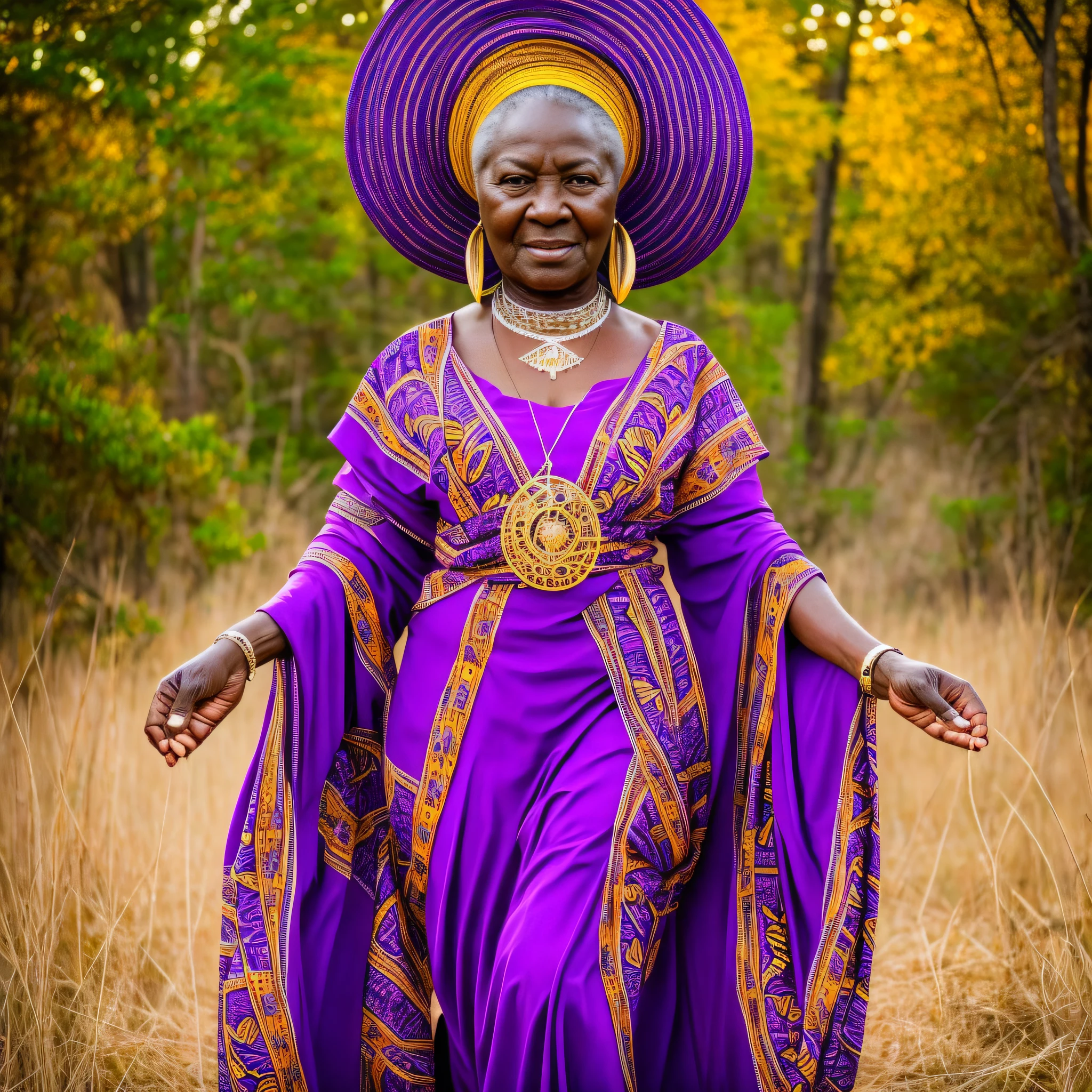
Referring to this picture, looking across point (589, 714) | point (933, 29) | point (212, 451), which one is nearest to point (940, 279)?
point (933, 29)

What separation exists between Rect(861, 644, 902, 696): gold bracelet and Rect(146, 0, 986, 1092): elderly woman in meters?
0.02

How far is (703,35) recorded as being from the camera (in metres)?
3.15

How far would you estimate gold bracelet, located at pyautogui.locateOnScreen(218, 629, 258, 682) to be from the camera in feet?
9.00

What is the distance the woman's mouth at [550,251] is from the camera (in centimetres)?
287

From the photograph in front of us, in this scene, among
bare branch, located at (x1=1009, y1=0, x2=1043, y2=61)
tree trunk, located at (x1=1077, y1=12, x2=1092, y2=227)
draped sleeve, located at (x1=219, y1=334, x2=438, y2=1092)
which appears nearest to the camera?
draped sleeve, located at (x1=219, y1=334, x2=438, y2=1092)

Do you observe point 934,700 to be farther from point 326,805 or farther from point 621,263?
point 326,805

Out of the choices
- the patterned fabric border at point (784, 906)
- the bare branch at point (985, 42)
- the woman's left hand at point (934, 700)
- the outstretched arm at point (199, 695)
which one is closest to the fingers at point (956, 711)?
the woman's left hand at point (934, 700)

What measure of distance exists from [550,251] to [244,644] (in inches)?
44.4

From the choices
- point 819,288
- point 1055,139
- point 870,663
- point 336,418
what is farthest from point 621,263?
point 336,418

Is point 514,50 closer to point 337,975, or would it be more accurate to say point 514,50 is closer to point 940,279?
point 337,975

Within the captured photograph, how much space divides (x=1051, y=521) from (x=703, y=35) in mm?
4590

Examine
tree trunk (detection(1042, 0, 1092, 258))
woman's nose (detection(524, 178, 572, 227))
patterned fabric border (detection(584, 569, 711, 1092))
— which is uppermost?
tree trunk (detection(1042, 0, 1092, 258))

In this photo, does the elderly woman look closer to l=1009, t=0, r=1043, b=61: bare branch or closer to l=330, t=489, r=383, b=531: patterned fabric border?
l=330, t=489, r=383, b=531: patterned fabric border

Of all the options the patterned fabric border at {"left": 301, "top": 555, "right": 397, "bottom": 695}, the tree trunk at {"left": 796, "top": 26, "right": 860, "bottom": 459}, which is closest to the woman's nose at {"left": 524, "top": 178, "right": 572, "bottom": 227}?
→ the patterned fabric border at {"left": 301, "top": 555, "right": 397, "bottom": 695}
